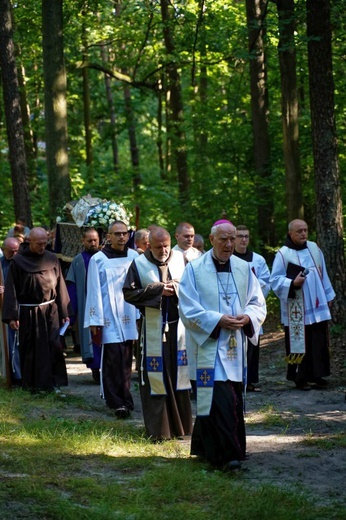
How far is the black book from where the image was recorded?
45.0 ft

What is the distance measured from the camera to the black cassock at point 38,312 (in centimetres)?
1288

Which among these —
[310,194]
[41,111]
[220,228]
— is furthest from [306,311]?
[41,111]

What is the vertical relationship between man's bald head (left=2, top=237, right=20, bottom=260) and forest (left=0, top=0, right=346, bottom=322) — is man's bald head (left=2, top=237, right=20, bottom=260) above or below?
below

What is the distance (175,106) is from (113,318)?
58.2 ft

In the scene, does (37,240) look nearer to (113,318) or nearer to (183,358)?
(113,318)

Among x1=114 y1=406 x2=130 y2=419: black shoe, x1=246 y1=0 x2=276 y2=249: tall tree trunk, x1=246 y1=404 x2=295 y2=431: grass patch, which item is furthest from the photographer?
x1=246 y1=0 x2=276 y2=249: tall tree trunk

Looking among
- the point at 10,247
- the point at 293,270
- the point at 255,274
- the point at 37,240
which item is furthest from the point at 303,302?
the point at 10,247

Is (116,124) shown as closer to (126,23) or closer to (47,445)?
(126,23)

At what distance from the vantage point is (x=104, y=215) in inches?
640

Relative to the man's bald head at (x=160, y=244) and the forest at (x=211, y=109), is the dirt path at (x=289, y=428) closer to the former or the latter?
the man's bald head at (x=160, y=244)

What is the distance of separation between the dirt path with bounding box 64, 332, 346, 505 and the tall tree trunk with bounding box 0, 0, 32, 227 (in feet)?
19.4

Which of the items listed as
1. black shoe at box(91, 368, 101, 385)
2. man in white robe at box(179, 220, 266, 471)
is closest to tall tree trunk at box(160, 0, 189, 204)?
black shoe at box(91, 368, 101, 385)

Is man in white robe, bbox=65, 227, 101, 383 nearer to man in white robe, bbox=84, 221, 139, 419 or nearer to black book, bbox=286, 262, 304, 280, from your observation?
man in white robe, bbox=84, 221, 139, 419

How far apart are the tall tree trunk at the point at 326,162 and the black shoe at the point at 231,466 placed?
702 centimetres
